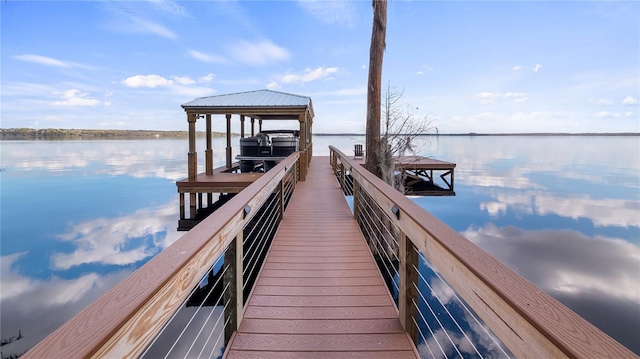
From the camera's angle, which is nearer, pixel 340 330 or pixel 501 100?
pixel 340 330

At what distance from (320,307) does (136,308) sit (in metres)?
1.84

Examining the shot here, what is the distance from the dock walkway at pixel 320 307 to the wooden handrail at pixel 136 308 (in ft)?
2.88

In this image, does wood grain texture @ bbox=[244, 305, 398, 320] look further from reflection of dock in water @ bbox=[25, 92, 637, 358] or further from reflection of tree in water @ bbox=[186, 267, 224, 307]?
reflection of tree in water @ bbox=[186, 267, 224, 307]

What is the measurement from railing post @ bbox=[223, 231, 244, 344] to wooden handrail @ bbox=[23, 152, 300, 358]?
54 centimetres

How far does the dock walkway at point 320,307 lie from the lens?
2010 millimetres

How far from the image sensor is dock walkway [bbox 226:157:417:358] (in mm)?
2010

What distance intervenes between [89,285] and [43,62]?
48724 mm

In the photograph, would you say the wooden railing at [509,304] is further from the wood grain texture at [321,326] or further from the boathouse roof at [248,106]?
the boathouse roof at [248,106]

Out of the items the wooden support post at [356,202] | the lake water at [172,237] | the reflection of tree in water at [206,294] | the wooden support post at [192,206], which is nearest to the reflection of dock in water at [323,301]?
the wooden support post at [356,202]

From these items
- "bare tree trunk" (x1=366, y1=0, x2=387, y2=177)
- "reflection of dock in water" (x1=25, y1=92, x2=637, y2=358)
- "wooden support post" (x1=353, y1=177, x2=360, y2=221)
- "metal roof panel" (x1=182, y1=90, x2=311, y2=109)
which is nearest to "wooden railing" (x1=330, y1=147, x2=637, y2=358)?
"reflection of dock in water" (x1=25, y1=92, x2=637, y2=358)

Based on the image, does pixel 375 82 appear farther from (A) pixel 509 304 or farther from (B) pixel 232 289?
(A) pixel 509 304

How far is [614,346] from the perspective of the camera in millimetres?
728

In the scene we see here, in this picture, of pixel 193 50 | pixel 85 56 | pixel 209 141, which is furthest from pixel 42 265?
pixel 85 56

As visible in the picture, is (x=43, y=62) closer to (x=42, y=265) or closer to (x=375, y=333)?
(x=42, y=265)
